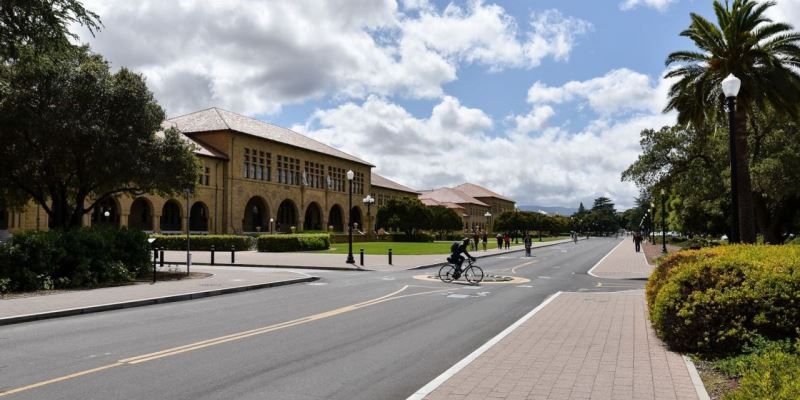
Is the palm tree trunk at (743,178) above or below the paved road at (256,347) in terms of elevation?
above

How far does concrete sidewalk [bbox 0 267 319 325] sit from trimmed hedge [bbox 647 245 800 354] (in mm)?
11332

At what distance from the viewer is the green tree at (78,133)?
2072 centimetres

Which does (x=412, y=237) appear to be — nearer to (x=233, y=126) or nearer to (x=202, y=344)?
(x=233, y=126)

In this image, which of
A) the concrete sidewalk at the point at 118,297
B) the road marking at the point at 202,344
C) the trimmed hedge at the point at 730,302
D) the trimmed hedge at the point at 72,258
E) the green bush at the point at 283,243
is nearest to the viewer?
the road marking at the point at 202,344

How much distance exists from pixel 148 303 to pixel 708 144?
120 feet

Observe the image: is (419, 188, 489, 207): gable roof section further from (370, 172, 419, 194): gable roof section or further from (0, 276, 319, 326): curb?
(0, 276, 319, 326): curb

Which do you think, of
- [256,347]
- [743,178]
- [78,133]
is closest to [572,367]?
[256,347]

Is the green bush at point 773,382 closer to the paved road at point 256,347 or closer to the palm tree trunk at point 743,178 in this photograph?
the paved road at point 256,347

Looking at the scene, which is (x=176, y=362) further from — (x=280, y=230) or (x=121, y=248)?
(x=280, y=230)

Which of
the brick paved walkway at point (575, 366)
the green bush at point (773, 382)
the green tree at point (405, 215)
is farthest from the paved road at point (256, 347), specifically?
the green tree at point (405, 215)

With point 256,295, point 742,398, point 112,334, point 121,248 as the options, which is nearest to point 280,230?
point 121,248

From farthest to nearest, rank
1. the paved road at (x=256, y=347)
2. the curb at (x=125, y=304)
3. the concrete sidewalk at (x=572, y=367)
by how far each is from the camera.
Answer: the curb at (x=125, y=304) → the paved road at (x=256, y=347) → the concrete sidewalk at (x=572, y=367)

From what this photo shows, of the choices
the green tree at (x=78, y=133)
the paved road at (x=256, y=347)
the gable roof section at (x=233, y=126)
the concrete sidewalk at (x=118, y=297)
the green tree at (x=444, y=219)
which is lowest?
the paved road at (x=256, y=347)

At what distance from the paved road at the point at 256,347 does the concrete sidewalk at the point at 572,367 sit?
0.53 meters
